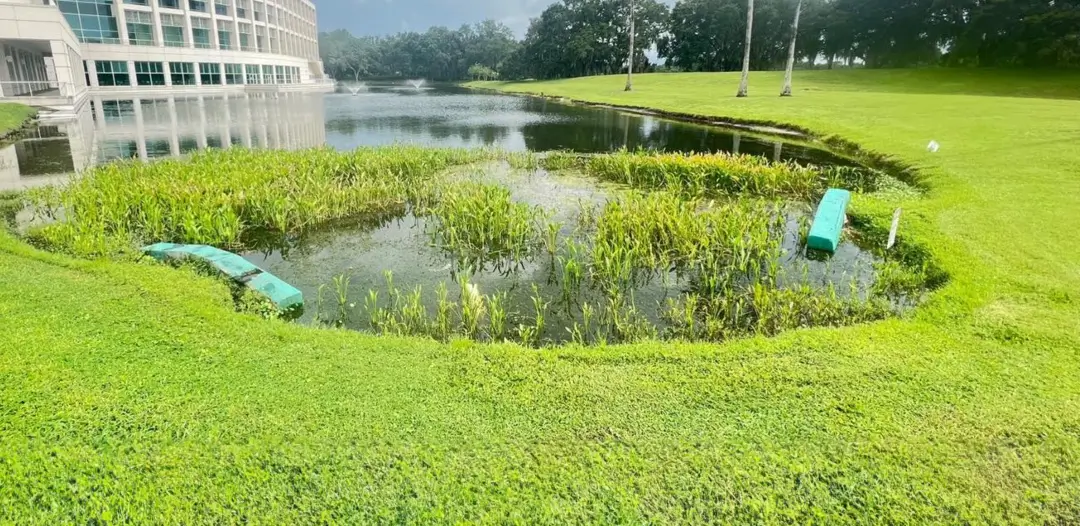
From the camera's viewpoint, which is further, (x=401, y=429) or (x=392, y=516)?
(x=401, y=429)

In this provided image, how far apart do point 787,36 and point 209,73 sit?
57.9m

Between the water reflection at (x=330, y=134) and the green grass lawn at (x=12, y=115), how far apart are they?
65 cm

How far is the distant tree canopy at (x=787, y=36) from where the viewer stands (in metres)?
40.9

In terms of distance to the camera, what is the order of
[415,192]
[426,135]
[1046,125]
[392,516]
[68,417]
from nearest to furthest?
[392,516], [68,417], [415,192], [1046,125], [426,135]

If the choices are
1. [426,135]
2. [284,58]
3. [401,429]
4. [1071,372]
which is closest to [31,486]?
[401,429]

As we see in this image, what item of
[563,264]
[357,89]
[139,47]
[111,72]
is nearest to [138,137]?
[563,264]

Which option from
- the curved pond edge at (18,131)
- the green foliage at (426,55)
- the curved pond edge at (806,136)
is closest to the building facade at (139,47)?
the curved pond edge at (18,131)

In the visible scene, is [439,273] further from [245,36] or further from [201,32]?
[245,36]

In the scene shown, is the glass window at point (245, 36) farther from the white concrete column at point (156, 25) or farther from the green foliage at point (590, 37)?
the green foliage at point (590, 37)

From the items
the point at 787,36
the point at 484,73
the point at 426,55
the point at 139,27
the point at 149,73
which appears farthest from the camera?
the point at 426,55

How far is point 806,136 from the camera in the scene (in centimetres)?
2069

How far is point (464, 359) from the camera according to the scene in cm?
495

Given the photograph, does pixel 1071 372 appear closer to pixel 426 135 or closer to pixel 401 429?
pixel 401 429

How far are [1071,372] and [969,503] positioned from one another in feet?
7.03
